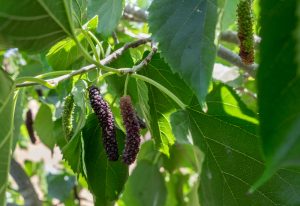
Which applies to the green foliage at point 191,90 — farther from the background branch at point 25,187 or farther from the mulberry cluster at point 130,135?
the background branch at point 25,187

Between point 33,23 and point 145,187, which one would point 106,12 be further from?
point 145,187

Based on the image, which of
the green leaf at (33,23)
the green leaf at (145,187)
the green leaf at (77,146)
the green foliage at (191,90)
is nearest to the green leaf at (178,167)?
the green leaf at (145,187)

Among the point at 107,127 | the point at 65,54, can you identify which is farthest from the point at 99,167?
the point at 65,54

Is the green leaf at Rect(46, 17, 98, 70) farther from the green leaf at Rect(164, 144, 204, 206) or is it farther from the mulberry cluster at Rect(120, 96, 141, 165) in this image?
the green leaf at Rect(164, 144, 204, 206)

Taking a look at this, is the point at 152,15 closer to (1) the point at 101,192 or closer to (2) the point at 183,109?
(2) the point at 183,109

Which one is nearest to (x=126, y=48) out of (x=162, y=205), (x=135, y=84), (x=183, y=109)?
(x=135, y=84)

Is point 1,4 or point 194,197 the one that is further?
point 194,197

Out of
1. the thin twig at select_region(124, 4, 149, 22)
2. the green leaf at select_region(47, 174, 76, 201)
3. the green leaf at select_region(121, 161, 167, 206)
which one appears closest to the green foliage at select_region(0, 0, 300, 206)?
the green leaf at select_region(121, 161, 167, 206)

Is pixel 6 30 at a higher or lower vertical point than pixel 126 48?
higher
